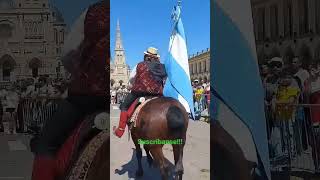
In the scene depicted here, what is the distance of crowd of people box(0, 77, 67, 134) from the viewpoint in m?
4.88

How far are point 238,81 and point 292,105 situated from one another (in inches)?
26.3

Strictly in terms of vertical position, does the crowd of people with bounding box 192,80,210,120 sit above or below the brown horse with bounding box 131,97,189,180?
above

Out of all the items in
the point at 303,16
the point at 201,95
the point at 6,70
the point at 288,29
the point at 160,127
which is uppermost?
the point at 303,16

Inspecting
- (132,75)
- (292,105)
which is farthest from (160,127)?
(292,105)

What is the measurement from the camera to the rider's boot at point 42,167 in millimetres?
4941

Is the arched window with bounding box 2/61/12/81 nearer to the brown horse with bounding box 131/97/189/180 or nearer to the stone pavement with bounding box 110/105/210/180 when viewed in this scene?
the stone pavement with bounding box 110/105/210/180

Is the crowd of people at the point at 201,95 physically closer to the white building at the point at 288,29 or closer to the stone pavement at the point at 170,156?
the stone pavement at the point at 170,156

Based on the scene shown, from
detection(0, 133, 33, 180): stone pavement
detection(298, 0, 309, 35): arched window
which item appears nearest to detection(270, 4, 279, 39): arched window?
detection(298, 0, 309, 35): arched window

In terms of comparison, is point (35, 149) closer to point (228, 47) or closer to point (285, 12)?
point (228, 47)

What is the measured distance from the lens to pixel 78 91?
16.2 feet

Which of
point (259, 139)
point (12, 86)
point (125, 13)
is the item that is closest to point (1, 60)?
point (12, 86)

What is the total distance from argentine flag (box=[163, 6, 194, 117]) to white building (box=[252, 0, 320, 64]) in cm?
81

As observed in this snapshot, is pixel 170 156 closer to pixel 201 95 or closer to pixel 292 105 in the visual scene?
pixel 201 95

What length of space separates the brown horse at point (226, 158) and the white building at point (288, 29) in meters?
0.88
